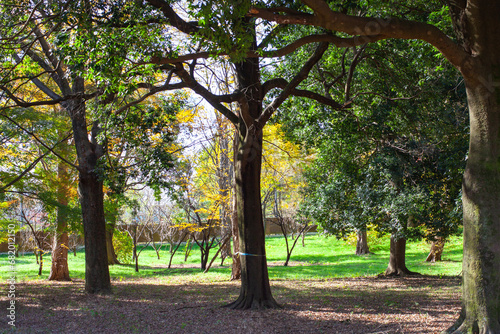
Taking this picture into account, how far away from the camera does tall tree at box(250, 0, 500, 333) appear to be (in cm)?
A: 464

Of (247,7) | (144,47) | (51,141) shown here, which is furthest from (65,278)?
(247,7)

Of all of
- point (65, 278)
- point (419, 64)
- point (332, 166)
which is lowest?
point (65, 278)

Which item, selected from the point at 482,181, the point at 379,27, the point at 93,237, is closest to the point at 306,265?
the point at 93,237

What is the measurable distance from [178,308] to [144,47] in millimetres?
5041

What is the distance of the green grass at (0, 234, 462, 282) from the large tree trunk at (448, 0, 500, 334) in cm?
995

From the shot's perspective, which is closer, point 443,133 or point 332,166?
point 443,133

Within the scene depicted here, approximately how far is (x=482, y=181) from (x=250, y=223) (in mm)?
4257

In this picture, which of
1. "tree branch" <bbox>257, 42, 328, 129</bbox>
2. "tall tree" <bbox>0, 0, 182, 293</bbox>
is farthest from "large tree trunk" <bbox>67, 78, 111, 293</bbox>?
"tree branch" <bbox>257, 42, 328, 129</bbox>

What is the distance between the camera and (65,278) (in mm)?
14758

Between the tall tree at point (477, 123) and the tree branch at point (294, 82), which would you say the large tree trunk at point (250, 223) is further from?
the tall tree at point (477, 123)

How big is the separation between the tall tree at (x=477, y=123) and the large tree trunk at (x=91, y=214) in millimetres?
6938

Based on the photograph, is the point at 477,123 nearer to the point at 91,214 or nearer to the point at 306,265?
the point at 91,214

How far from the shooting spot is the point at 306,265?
20141 mm

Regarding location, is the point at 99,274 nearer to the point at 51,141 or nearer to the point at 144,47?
the point at 51,141
